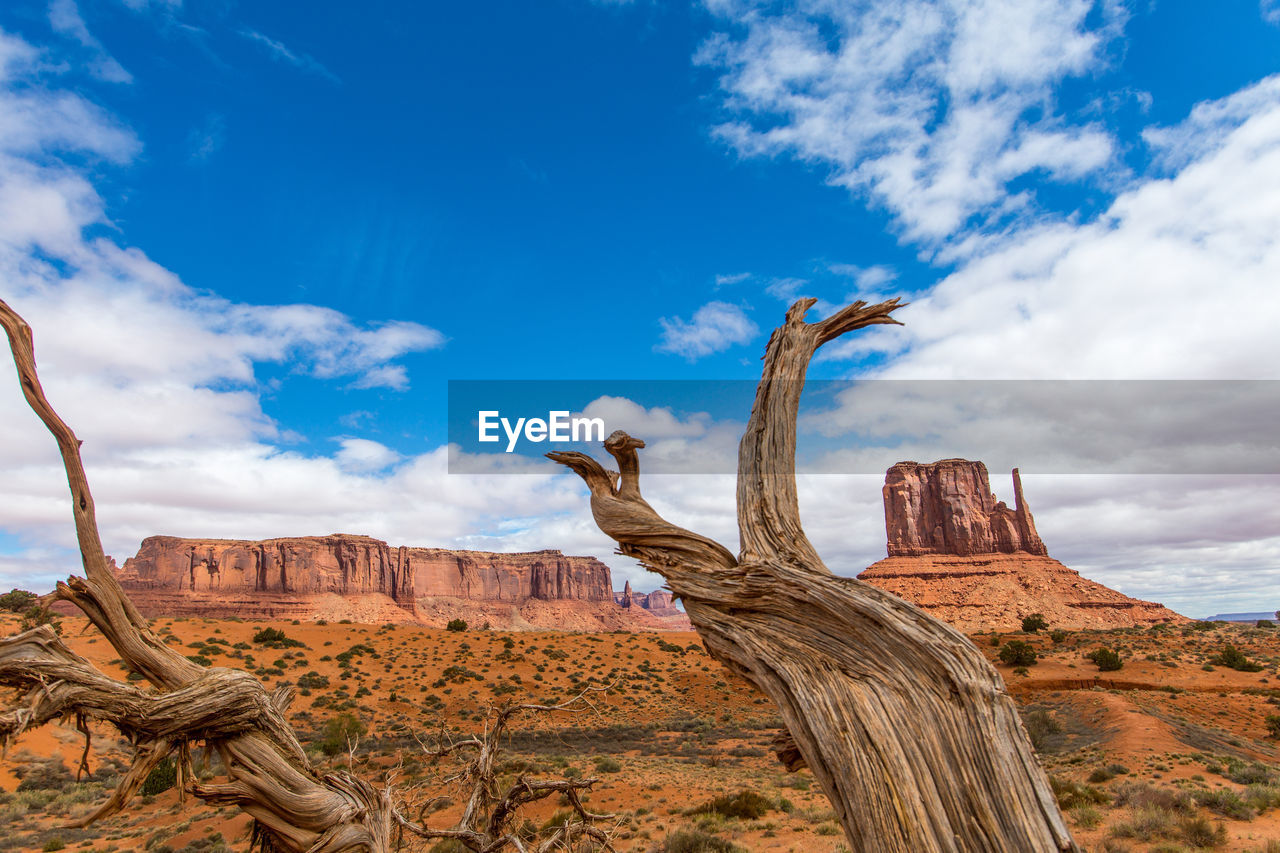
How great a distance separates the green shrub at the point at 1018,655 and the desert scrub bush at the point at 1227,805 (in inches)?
1118

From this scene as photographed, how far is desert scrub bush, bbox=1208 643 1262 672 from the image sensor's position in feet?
116

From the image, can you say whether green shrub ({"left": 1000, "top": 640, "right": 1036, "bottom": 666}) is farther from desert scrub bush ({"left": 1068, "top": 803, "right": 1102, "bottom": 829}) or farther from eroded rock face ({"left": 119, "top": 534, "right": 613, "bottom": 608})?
eroded rock face ({"left": 119, "top": 534, "right": 613, "bottom": 608})

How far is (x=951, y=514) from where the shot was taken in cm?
11256

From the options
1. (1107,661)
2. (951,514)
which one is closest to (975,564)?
(951,514)

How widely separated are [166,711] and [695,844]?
35.6 feet

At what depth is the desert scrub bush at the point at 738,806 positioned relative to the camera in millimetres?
14977

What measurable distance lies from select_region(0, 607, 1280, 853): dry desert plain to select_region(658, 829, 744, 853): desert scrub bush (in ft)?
0.17

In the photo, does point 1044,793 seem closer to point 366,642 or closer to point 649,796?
point 649,796

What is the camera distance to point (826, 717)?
3.03 meters

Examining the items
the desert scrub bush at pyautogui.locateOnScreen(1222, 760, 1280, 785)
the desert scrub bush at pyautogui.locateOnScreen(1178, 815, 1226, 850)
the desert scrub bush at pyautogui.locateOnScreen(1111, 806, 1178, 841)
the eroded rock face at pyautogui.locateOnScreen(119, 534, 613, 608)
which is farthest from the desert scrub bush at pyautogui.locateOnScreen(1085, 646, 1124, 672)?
the eroded rock face at pyautogui.locateOnScreen(119, 534, 613, 608)

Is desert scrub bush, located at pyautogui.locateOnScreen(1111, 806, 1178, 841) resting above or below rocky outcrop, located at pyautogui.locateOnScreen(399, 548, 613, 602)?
below

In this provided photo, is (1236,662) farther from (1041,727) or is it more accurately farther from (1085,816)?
(1085,816)

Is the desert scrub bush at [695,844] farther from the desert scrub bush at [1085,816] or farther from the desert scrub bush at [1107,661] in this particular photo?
the desert scrub bush at [1107,661]

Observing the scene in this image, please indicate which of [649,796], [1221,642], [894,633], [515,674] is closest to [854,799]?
[894,633]
